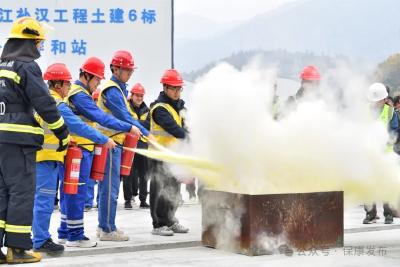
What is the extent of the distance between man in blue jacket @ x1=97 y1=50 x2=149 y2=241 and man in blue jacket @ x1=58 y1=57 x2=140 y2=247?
8.8 inches

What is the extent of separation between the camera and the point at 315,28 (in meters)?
16.1

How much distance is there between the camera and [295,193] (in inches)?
253

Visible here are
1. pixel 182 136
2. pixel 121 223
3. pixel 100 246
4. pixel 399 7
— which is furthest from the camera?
pixel 399 7

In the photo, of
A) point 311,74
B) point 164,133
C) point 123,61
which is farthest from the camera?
point 311,74

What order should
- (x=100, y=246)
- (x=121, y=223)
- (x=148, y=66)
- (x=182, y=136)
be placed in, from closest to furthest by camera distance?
(x=100, y=246)
(x=182, y=136)
(x=121, y=223)
(x=148, y=66)

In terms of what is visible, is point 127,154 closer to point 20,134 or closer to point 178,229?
point 178,229

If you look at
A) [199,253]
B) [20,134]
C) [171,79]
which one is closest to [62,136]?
[20,134]

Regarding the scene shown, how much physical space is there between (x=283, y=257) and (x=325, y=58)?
3.71 m

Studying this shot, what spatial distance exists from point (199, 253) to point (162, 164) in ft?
4.94

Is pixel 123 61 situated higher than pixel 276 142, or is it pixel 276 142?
pixel 123 61

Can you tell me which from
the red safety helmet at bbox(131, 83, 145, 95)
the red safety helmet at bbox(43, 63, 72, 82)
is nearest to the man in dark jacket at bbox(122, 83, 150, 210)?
the red safety helmet at bbox(131, 83, 145, 95)

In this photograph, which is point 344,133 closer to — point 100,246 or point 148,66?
point 100,246

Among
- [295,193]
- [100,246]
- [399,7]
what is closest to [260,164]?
[295,193]

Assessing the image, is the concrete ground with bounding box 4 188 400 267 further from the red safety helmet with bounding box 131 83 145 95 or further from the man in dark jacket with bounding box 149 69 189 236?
the red safety helmet with bounding box 131 83 145 95
